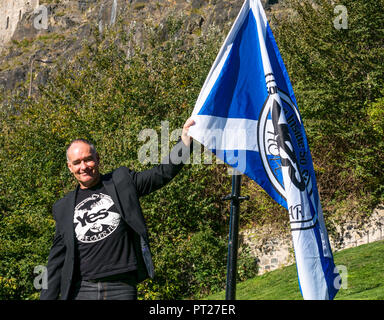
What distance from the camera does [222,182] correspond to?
64.3ft

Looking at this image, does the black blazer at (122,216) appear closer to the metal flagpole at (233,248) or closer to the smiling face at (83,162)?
the smiling face at (83,162)

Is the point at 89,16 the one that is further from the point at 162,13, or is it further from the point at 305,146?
the point at 305,146

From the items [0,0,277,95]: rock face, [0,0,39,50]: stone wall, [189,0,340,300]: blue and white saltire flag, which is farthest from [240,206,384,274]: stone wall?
[0,0,39,50]: stone wall

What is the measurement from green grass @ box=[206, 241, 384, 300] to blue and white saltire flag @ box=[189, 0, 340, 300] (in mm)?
4432

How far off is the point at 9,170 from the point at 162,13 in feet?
233

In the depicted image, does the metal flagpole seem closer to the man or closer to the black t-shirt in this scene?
the man

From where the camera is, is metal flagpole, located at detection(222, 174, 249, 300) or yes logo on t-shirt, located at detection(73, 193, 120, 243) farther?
metal flagpole, located at detection(222, 174, 249, 300)

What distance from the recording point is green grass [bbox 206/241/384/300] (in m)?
9.41

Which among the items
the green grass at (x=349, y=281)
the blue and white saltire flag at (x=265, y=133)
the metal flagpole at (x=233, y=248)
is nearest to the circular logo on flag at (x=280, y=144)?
the blue and white saltire flag at (x=265, y=133)

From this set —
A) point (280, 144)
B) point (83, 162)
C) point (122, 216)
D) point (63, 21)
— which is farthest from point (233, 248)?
point (63, 21)

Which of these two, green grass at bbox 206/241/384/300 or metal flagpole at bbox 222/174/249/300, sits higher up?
metal flagpole at bbox 222/174/249/300

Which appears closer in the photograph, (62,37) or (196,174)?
(196,174)
